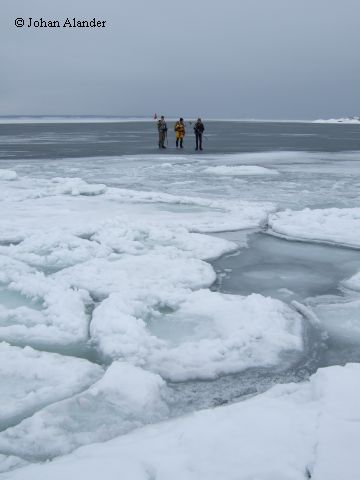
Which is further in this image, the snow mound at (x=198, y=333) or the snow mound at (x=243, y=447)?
the snow mound at (x=198, y=333)

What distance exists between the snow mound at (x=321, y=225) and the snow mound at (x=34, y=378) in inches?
186

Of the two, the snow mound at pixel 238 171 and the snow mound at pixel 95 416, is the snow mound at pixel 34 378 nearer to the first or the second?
the snow mound at pixel 95 416

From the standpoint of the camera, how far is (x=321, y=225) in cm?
805

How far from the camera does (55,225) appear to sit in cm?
836

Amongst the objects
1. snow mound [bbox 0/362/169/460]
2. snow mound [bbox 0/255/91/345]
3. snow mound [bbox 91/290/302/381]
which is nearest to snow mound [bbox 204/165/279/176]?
snow mound [bbox 0/255/91/345]

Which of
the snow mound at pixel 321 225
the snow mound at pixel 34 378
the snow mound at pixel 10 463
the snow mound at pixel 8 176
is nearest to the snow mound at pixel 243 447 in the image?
the snow mound at pixel 10 463

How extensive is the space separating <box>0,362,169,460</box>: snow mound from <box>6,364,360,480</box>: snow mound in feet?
0.58

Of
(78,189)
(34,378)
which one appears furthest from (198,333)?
(78,189)

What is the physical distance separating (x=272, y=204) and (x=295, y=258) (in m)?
3.61

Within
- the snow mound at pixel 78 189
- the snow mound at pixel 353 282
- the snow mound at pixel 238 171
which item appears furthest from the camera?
the snow mound at pixel 238 171

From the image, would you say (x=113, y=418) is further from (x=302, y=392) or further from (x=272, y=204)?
(x=272, y=204)

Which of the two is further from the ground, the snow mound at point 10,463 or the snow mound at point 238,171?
the snow mound at point 238,171

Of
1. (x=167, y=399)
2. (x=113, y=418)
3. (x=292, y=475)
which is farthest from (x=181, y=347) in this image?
(x=292, y=475)

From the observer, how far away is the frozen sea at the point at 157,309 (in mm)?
3312
